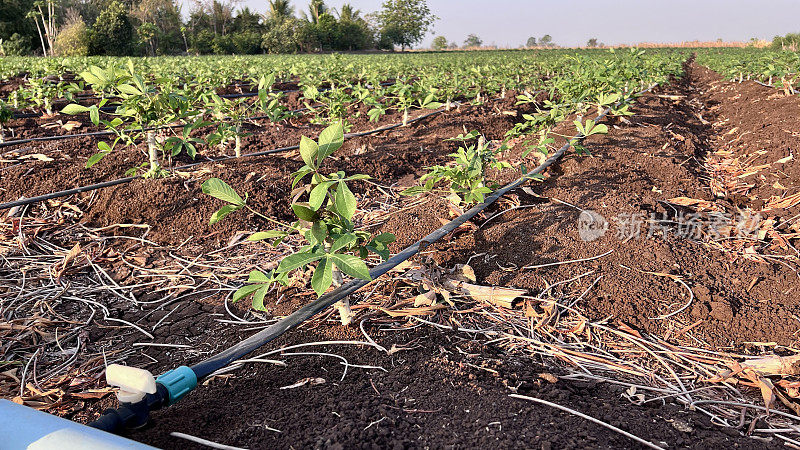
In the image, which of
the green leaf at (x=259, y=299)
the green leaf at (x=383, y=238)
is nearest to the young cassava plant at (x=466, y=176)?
the green leaf at (x=383, y=238)

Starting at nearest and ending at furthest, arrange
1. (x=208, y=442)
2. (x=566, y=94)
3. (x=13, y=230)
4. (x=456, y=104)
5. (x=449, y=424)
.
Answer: (x=208, y=442) → (x=449, y=424) → (x=13, y=230) → (x=566, y=94) → (x=456, y=104)

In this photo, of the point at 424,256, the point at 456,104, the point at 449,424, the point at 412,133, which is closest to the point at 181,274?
the point at 424,256

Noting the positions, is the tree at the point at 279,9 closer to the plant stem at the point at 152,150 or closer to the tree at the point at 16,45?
the tree at the point at 16,45

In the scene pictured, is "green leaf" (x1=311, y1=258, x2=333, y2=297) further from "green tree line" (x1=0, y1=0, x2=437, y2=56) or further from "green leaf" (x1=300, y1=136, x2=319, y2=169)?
"green tree line" (x1=0, y1=0, x2=437, y2=56)

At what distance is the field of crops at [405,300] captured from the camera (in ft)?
4.93

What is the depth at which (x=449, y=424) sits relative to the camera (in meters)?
1.41

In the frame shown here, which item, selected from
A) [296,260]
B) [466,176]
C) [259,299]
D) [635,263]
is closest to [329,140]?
[296,260]

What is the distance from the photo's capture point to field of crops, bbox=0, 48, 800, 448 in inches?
59.1

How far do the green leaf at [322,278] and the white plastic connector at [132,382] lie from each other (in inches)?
21.0

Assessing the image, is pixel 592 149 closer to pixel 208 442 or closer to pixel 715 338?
pixel 715 338

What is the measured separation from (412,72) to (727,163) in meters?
9.44

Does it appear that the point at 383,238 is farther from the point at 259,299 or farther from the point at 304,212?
the point at 259,299

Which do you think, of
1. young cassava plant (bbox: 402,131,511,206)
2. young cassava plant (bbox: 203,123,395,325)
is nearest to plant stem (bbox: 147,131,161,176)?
young cassava plant (bbox: 402,131,511,206)

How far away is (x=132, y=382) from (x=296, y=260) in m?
0.59
